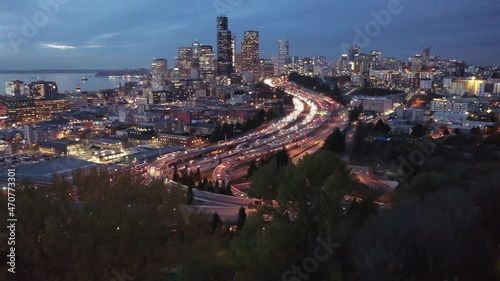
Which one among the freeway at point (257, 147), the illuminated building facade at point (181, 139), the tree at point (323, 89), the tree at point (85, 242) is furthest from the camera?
the tree at point (323, 89)

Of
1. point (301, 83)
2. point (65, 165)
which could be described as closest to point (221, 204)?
point (65, 165)

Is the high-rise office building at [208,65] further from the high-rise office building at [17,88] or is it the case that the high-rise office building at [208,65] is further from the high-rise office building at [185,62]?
the high-rise office building at [17,88]

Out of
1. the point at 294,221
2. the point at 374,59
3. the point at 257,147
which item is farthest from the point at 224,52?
the point at 294,221

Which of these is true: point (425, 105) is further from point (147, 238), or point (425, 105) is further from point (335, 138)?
point (147, 238)

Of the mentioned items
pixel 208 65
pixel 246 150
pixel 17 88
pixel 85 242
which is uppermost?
pixel 208 65

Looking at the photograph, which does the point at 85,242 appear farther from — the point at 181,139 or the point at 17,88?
the point at 17,88

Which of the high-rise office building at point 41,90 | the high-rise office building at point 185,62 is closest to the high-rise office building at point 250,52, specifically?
the high-rise office building at point 185,62
